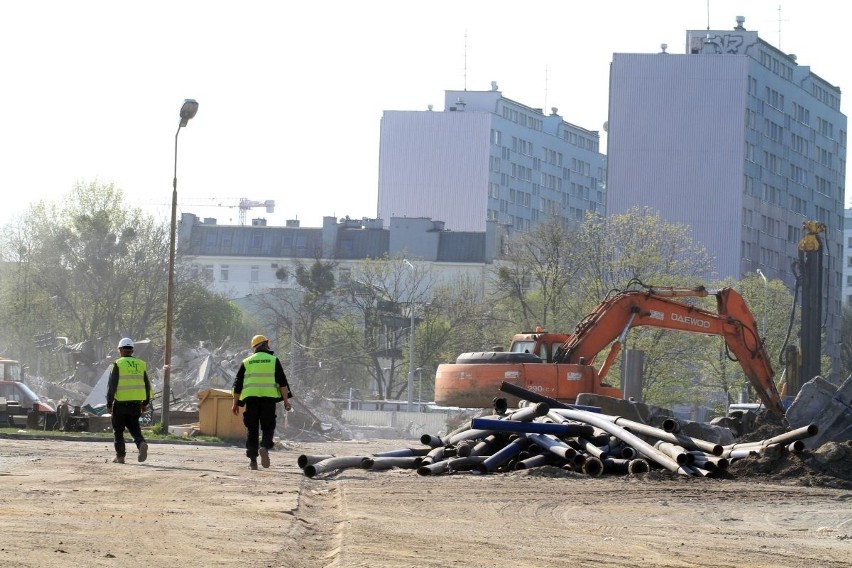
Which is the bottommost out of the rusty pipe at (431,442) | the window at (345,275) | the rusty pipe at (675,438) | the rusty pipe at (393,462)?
the rusty pipe at (393,462)

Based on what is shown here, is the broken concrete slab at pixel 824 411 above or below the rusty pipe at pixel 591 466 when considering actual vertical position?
above

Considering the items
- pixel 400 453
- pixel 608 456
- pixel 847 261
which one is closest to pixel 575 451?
pixel 608 456

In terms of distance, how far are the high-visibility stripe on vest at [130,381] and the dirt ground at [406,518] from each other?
946mm

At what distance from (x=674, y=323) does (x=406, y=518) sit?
19856 millimetres

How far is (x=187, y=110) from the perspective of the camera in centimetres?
3400

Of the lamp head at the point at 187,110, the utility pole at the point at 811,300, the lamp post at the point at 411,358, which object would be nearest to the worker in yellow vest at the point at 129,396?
the lamp head at the point at 187,110

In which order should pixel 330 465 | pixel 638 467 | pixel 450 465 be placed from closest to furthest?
pixel 330 465, pixel 638 467, pixel 450 465

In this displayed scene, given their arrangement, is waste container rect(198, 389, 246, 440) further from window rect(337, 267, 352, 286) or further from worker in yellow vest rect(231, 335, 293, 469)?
window rect(337, 267, 352, 286)

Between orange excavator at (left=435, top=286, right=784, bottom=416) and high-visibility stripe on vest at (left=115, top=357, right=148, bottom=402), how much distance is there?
10.5 meters

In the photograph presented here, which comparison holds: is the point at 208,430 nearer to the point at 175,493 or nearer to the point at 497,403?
the point at 497,403

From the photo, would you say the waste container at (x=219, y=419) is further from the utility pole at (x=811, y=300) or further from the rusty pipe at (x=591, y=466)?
the rusty pipe at (x=591, y=466)

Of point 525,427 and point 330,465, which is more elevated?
point 525,427

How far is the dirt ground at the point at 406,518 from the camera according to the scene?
33.2 ft

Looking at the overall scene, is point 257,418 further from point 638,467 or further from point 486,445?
point 638,467
